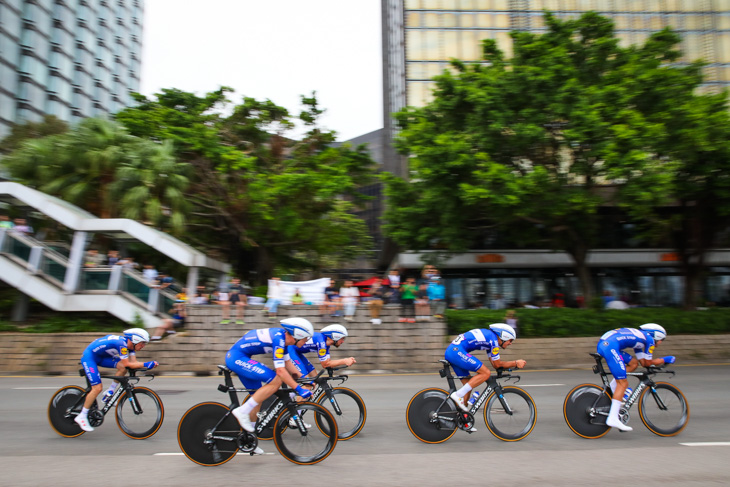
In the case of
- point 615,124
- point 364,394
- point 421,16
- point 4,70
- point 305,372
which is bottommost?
point 364,394

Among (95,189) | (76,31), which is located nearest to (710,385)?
(95,189)

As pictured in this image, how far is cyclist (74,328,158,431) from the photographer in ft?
22.8

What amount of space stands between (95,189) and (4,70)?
58.4ft

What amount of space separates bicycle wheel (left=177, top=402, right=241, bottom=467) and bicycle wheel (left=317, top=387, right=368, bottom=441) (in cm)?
158

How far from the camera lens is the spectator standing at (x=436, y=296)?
15372 millimetres

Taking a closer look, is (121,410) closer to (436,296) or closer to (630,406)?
(630,406)

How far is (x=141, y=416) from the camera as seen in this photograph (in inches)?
273

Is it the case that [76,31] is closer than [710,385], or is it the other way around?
[710,385]

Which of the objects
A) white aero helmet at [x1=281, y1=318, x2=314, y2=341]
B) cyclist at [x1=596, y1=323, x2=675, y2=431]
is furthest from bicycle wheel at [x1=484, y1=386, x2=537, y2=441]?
white aero helmet at [x1=281, y1=318, x2=314, y2=341]

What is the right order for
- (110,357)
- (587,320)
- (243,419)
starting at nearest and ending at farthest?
1. (243,419)
2. (110,357)
3. (587,320)

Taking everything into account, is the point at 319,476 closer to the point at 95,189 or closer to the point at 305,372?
the point at 305,372

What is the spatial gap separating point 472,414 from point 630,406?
6.82ft

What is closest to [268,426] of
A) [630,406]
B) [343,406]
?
[343,406]

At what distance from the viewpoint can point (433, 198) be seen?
17.4 metres
